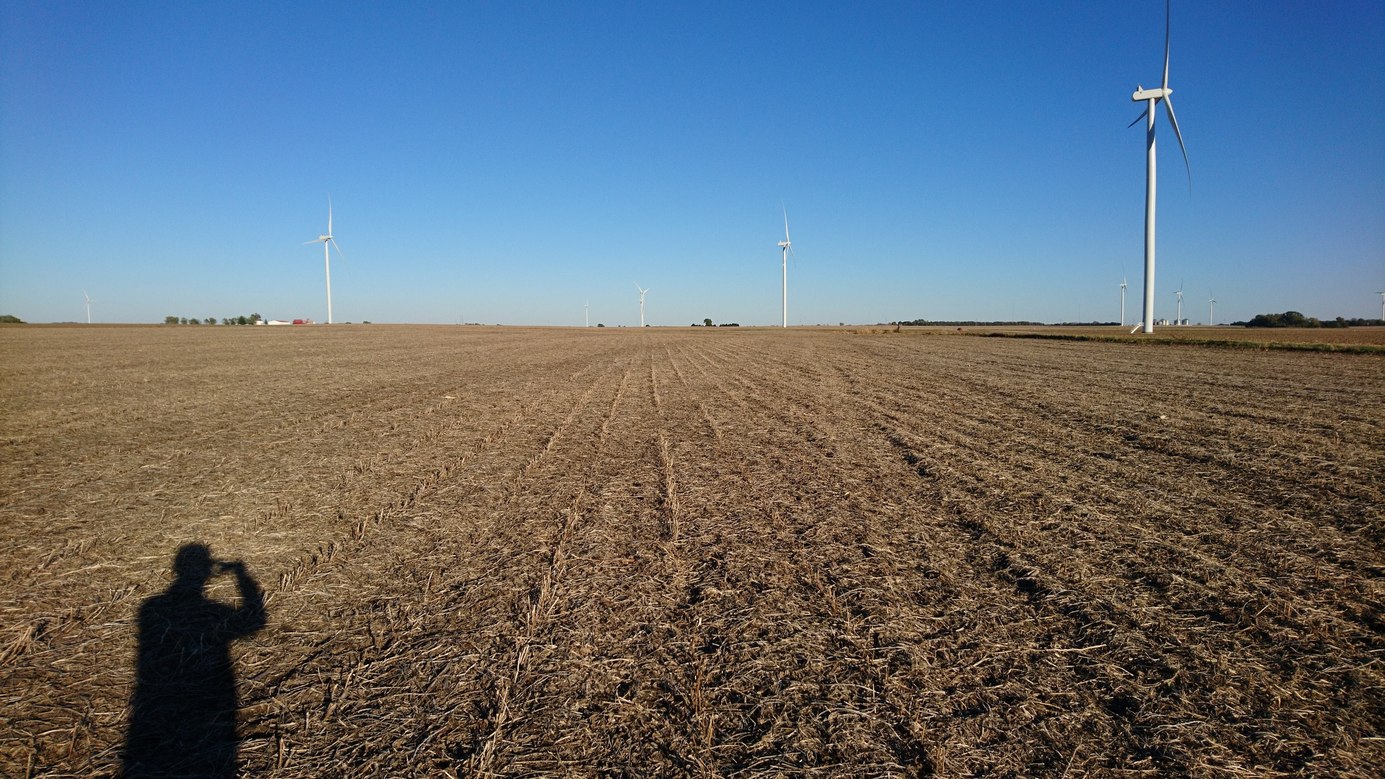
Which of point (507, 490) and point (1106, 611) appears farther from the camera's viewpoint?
point (507, 490)

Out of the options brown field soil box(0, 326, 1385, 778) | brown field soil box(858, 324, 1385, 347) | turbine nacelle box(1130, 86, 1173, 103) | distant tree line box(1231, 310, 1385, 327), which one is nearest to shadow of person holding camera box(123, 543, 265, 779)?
brown field soil box(0, 326, 1385, 778)

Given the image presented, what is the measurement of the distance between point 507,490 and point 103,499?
15.5 ft

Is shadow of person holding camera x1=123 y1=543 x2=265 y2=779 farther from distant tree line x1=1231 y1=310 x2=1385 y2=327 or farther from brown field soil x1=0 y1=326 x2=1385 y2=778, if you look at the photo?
distant tree line x1=1231 y1=310 x2=1385 y2=327

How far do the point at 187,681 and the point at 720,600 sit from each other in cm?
341

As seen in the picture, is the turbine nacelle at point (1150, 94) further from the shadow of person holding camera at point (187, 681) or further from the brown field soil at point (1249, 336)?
the shadow of person holding camera at point (187, 681)

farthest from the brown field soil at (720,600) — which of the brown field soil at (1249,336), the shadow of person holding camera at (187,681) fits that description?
the brown field soil at (1249,336)

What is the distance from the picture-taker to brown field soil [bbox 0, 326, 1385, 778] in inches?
131

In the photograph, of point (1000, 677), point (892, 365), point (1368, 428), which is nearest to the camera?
point (1000, 677)

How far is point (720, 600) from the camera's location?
493 cm

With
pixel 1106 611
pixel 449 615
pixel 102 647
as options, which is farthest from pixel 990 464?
pixel 102 647

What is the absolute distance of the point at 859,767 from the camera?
3115 millimetres

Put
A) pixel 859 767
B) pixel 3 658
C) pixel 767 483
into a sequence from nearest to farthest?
1. pixel 859 767
2. pixel 3 658
3. pixel 767 483

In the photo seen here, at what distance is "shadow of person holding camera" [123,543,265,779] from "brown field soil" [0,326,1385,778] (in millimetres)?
43

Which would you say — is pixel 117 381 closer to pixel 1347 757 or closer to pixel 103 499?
pixel 103 499
